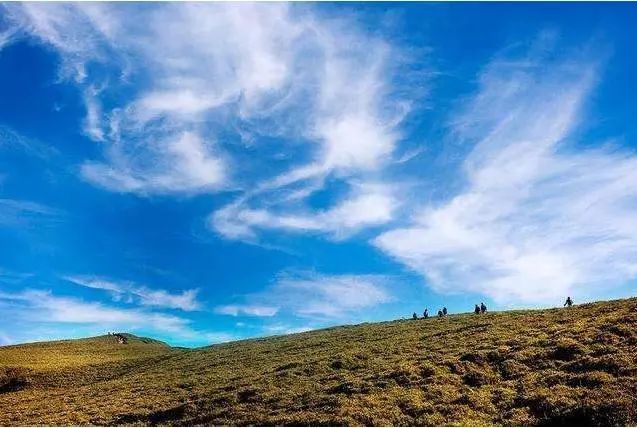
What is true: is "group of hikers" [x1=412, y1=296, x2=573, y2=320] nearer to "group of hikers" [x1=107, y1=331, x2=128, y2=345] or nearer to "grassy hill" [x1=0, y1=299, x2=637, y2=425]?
"grassy hill" [x1=0, y1=299, x2=637, y2=425]

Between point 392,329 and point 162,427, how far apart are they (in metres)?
35.4

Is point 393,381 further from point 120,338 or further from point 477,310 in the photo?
point 120,338

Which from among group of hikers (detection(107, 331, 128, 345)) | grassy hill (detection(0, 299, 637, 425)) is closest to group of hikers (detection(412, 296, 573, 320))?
grassy hill (detection(0, 299, 637, 425))

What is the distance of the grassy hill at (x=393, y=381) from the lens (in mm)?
27594

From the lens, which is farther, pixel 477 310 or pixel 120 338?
pixel 120 338

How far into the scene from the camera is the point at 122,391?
47.6 metres

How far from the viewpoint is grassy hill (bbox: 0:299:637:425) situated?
90.5ft

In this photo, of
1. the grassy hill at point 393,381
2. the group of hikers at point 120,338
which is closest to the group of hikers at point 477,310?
the grassy hill at point 393,381

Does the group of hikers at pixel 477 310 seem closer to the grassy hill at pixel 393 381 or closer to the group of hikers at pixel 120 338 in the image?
the grassy hill at pixel 393 381

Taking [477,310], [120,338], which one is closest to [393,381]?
[477,310]

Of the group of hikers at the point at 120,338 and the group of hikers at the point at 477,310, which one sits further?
the group of hikers at the point at 120,338

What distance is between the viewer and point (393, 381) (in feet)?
114

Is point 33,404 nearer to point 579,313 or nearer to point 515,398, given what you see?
point 515,398

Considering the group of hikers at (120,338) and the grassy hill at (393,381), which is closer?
the grassy hill at (393,381)
